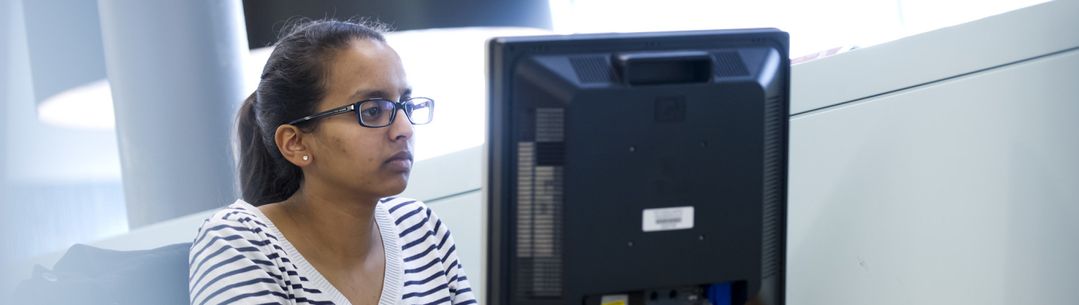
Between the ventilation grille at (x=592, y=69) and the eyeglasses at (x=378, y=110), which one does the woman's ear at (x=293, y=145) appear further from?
the ventilation grille at (x=592, y=69)

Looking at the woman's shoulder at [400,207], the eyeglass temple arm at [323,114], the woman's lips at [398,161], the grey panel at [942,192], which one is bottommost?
the grey panel at [942,192]

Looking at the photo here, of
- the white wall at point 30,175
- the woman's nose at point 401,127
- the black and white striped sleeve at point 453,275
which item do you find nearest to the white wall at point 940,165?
the black and white striped sleeve at point 453,275

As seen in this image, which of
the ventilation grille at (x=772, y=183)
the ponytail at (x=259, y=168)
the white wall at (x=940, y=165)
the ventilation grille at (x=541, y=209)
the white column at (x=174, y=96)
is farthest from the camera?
the white wall at (x=940, y=165)

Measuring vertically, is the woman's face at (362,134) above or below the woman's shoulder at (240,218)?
above

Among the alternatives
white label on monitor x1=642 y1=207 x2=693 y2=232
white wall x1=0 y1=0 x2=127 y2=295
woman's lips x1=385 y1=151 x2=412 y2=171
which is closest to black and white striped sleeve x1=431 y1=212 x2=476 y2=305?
woman's lips x1=385 y1=151 x2=412 y2=171

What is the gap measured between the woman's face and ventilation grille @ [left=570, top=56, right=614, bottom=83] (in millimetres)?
458

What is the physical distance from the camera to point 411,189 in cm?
256

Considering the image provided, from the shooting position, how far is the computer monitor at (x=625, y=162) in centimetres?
132

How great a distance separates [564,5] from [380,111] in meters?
1.84

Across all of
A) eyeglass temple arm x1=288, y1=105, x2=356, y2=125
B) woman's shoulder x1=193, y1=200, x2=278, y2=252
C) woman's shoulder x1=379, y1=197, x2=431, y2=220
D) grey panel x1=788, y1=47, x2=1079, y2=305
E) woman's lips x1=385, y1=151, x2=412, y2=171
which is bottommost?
grey panel x1=788, y1=47, x2=1079, y2=305

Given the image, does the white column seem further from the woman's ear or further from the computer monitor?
the computer monitor

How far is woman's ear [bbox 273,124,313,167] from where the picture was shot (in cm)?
179

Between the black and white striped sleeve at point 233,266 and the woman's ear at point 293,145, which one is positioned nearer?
the black and white striped sleeve at point 233,266

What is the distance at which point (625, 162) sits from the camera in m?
1.34
